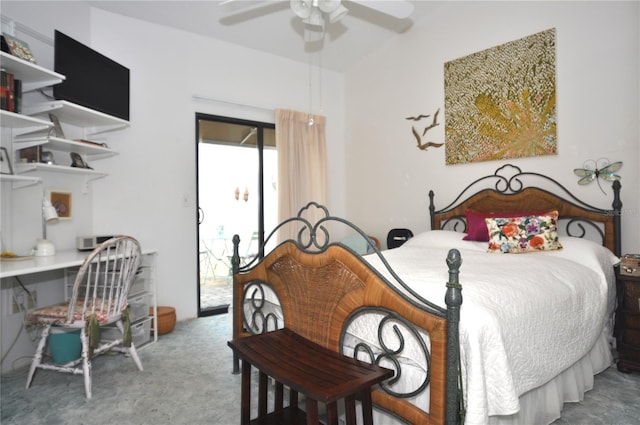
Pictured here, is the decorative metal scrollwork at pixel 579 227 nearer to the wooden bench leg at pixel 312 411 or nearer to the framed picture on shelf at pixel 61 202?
the wooden bench leg at pixel 312 411

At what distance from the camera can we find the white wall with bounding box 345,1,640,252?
8.23 ft

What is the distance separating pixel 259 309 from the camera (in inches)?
82.6

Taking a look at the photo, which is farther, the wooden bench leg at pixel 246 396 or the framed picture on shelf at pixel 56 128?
the framed picture on shelf at pixel 56 128

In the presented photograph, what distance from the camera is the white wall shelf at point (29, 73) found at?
7.00 feet

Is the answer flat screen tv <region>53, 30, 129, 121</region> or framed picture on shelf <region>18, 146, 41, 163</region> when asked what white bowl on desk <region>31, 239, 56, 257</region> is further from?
flat screen tv <region>53, 30, 129, 121</region>

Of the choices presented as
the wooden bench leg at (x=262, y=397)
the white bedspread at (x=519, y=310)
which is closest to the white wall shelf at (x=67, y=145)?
the wooden bench leg at (x=262, y=397)

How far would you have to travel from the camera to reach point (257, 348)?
1545 mm

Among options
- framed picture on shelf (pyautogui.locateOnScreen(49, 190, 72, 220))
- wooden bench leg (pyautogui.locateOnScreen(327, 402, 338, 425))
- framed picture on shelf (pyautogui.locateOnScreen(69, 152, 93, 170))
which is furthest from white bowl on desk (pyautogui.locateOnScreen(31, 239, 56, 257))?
wooden bench leg (pyautogui.locateOnScreen(327, 402, 338, 425))

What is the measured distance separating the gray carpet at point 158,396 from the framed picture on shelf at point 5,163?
1.30 m

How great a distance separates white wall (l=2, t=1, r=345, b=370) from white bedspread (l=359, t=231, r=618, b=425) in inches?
83.5

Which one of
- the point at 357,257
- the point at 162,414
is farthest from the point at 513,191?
the point at 162,414

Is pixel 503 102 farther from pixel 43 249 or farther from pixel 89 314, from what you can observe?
pixel 43 249

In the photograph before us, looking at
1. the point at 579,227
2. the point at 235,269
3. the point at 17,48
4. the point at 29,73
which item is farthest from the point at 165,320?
the point at 579,227

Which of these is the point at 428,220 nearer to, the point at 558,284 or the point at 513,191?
the point at 513,191
